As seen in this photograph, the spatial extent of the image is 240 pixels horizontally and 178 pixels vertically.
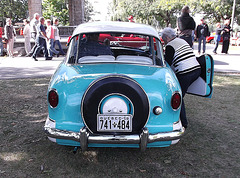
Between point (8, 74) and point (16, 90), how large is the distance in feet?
8.20

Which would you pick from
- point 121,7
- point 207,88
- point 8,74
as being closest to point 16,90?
point 8,74

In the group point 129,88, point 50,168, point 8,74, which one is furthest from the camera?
point 8,74

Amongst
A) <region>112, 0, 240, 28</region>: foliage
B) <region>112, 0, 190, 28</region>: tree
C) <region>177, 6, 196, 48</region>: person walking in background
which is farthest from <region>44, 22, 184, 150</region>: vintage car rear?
<region>112, 0, 190, 28</region>: tree

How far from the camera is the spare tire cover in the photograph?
9.02 feet

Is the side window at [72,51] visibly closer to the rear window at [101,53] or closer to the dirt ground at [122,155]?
the rear window at [101,53]

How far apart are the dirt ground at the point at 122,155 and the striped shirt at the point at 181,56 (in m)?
1.12

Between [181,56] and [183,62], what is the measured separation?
0.10 metres

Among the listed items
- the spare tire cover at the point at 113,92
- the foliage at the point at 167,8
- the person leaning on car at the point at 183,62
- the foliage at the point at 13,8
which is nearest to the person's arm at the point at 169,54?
the person leaning on car at the point at 183,62

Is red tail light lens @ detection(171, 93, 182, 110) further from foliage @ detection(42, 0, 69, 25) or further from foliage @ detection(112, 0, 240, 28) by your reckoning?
foliage @ detection(42, 0, 69, 25)

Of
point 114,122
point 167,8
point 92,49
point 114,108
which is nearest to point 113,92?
point 114,108

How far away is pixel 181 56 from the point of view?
4.03m

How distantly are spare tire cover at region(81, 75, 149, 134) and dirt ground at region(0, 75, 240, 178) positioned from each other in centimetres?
62

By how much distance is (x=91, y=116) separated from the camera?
111 inches

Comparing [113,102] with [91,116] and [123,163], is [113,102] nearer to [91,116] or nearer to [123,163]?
[91,116]
